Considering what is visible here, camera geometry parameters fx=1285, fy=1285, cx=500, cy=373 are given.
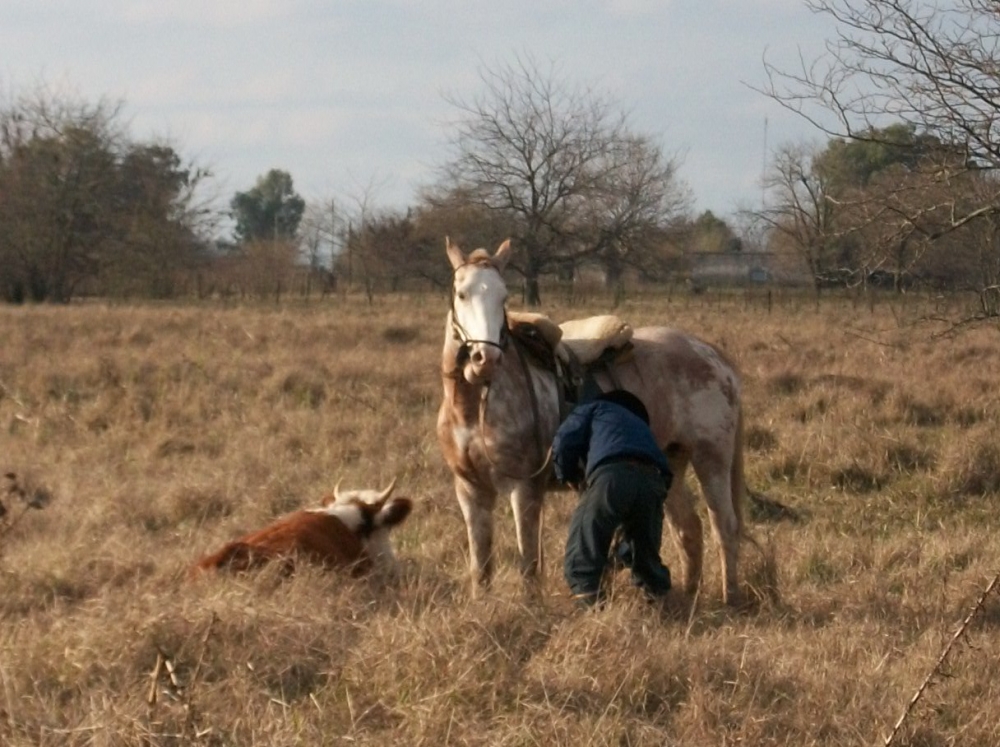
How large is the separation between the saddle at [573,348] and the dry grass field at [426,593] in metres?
1.08

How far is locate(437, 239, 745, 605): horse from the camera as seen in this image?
21.7ft

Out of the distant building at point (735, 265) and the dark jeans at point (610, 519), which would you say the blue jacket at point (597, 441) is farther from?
the distant building at point (735, 265)

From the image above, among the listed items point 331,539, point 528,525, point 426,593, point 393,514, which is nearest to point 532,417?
point 528,525

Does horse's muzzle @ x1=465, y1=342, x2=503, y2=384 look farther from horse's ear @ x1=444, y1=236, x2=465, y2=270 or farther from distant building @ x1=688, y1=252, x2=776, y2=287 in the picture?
distant building @ x1=688, y1=252, x2=776, y2=287

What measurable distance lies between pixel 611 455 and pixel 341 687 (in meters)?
1.93

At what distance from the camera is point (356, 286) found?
1823 inches

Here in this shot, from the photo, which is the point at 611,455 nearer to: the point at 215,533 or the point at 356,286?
the point at 215,533

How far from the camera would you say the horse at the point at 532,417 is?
261 inches

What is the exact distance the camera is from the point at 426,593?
629 cm

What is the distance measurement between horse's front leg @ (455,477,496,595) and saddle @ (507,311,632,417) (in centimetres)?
65

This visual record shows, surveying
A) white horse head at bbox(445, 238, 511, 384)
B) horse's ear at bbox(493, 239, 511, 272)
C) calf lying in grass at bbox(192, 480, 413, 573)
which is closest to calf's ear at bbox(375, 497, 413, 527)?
calf lying in grass at bbox(192, 480, 413, 573)

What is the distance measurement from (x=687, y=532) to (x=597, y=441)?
1.54 meters

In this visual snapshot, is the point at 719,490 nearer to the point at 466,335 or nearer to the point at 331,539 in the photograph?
the point at 466,335

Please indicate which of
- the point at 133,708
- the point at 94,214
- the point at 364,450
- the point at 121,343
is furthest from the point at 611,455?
the point at 94,214
